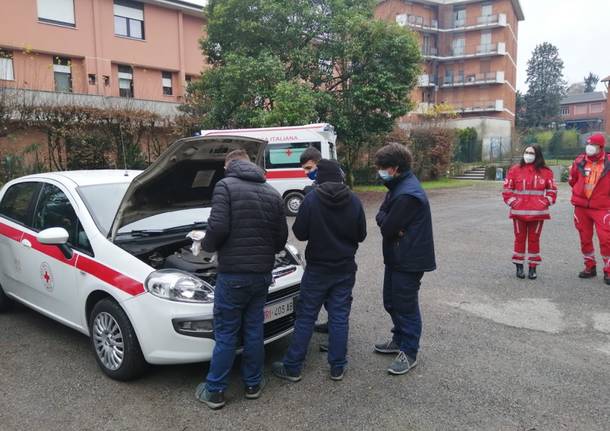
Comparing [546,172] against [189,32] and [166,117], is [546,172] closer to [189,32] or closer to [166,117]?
[166,117]

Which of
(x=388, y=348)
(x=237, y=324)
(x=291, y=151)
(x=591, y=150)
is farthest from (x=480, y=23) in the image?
(x=237, y=324)

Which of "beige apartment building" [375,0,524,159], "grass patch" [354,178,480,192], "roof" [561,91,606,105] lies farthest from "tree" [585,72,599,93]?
"grass patch" [354,178,480,192]

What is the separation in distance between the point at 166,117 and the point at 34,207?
12893mm

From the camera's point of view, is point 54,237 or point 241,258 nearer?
point 241,258

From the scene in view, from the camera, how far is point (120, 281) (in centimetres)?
351

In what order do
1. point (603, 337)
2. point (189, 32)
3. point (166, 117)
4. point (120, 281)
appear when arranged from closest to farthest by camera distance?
point (120, 281), point (603, 337), point (166, 117), point (189, 32)

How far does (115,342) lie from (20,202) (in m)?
2.21

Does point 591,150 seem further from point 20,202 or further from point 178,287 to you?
point 20,202

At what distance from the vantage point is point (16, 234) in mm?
4637

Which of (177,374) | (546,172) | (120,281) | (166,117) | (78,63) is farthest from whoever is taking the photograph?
(78,63)

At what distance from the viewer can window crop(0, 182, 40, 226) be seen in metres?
4.67

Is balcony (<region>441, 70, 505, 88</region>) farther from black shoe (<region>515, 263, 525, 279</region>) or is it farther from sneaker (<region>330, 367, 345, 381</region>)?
sneaker (<region>330, 367, 345, 381</region>)

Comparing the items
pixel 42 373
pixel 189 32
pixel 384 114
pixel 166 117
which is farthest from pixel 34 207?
pixel 189 32

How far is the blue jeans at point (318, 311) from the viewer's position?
141 inches
